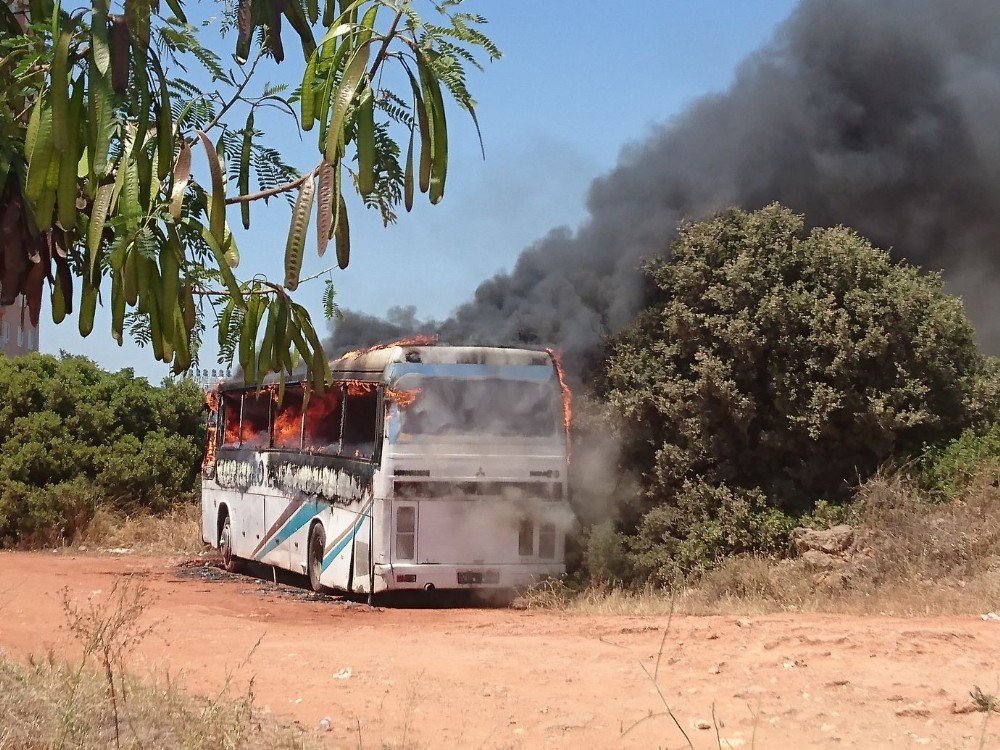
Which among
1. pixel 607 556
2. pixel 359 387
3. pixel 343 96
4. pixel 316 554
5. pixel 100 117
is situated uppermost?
pixel 343 96

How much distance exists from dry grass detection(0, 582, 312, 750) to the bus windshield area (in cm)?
651

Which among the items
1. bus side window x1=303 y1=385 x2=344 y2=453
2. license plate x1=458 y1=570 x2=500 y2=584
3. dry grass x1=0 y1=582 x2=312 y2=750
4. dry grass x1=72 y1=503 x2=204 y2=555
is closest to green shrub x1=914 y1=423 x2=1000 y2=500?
license plate x1=458 y1=570 x2=500 y2=584

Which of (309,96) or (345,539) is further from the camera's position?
(345,539)

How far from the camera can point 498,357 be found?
14430mm

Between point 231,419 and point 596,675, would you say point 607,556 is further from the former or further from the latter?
point 231,419

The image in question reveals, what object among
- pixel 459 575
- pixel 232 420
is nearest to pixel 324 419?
pixel 459 575

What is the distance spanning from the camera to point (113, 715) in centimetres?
653

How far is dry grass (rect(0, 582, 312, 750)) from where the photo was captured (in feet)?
19.7

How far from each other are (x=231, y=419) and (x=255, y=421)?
64.8 inches

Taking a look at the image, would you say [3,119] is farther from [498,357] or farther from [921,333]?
[921,333]

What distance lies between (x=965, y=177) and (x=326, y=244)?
17773 millimetres

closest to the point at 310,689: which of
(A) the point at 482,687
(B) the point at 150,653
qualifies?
(A) the point at 482,687

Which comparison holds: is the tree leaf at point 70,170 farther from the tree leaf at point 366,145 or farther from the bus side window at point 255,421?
the bus side window at point 255,421

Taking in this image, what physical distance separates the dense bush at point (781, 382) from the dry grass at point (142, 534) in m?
11.4
